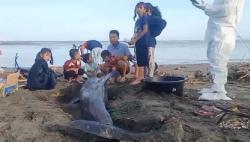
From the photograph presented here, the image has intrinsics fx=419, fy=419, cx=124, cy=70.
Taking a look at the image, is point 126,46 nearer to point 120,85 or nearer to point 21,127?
point 120,85

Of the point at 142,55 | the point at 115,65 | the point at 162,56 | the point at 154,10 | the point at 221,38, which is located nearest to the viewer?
the point at 221,38

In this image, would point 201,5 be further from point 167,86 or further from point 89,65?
point 89,65

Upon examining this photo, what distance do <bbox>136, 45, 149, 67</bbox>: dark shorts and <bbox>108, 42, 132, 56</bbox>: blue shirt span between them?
837 millimetres

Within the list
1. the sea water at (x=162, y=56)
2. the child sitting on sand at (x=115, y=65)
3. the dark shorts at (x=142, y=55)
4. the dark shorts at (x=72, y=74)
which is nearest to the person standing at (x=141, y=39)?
the dark shorts at (x=142, y=55)

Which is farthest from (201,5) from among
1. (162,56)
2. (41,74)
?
(162,56)

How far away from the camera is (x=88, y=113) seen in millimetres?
6695

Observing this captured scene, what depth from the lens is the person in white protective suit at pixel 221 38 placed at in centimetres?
759

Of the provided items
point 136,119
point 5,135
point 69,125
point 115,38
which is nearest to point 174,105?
point 136,119

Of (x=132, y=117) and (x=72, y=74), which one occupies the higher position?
(x=72, y=74)

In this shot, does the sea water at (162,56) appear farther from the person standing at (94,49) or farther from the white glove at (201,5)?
the white glove at (201,5)

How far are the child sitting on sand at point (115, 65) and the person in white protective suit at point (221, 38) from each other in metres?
2.87

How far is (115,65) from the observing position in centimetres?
1023

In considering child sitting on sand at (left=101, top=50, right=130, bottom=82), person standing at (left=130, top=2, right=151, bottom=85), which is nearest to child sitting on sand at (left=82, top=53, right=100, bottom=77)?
child sitting on sand at (left=101, top=50, right=130, bottom=82)

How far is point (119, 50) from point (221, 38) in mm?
3582
